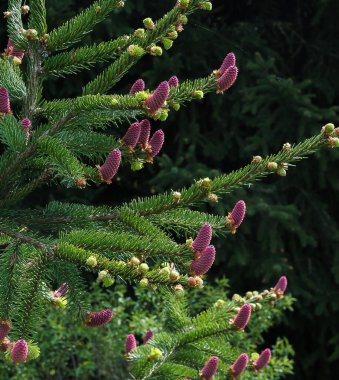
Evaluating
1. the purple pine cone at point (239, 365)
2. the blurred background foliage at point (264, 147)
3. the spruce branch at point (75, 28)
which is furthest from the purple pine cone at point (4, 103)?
the blurred background foliage at point (264, 147)

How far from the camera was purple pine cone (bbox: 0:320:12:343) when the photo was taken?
1.66 meters

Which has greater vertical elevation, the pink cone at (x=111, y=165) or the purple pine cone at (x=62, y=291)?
the pink cone at (x=111, y=165)

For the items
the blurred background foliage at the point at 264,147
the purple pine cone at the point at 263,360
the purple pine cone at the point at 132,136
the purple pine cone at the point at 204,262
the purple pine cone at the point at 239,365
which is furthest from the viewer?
the blurred background foliage at the point at 264,147

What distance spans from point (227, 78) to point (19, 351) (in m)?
0.81

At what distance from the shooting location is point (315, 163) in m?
6.32

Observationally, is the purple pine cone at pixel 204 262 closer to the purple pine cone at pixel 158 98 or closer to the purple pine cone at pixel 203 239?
the purple pine cone at pixel 203 239

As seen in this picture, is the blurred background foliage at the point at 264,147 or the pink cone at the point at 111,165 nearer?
the pink cone at the point at 111,165

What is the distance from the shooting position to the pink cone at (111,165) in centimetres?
171

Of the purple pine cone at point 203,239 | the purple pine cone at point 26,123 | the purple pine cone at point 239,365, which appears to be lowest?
the purple pine cone at point 239,365

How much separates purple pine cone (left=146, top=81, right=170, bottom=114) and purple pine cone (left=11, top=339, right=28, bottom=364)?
0.57 m

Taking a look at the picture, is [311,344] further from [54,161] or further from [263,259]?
[54,161]

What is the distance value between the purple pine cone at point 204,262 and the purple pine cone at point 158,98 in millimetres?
334

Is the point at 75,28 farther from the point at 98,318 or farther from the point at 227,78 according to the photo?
the point at 98,318

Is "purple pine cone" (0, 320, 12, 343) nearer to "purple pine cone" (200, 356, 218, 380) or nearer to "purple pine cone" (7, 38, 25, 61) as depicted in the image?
"purple pine cone" (200, 356, 218, 380)
